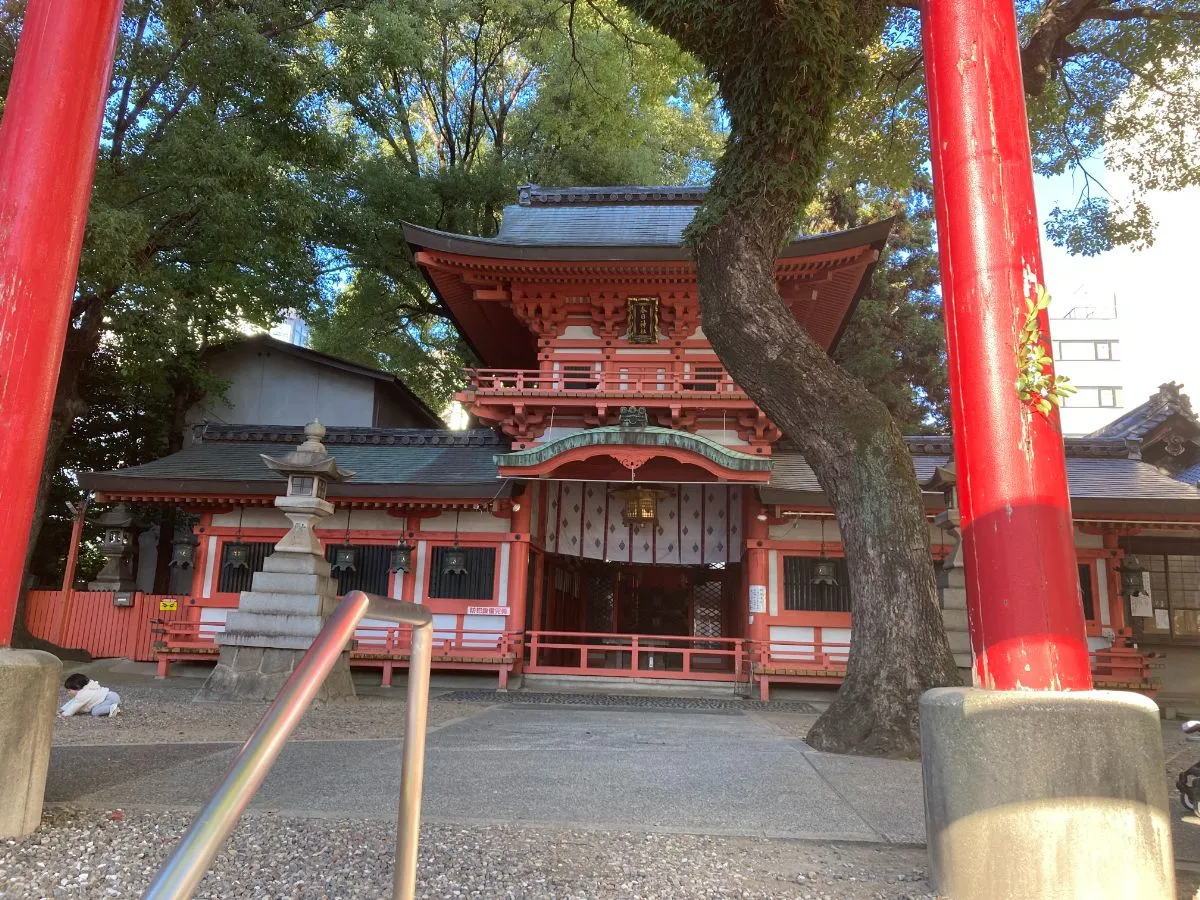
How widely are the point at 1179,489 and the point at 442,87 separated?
66.1 feet

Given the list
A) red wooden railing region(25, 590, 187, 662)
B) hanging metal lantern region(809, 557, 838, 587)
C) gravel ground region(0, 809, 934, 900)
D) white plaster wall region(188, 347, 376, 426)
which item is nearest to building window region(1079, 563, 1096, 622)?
hanging metal lantern region(809, 557, 838, 587)

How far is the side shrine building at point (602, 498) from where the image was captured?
1168cm

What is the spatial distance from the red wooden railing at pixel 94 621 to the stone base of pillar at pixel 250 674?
5.81 metres

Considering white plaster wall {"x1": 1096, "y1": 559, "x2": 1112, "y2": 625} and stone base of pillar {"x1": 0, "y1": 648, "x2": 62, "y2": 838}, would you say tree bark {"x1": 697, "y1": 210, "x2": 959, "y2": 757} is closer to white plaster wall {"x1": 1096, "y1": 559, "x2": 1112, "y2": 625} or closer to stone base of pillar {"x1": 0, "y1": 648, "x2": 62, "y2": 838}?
stone base of pillar {"x1": 0, "y1": 648, "x2": 62, "y2": 838}

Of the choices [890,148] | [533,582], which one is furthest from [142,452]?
[890,148]

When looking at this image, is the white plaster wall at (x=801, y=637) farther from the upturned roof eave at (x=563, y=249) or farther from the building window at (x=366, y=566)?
the building window at (x=366, y=566)

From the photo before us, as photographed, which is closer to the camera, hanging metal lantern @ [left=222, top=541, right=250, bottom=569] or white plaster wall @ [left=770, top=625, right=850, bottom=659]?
white plaster wall @ [left=770, top=625, right=850, bottom=659]

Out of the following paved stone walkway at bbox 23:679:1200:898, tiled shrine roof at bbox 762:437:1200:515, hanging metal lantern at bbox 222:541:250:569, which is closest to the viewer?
paved stone walkway at bbox 23:679:1200:898

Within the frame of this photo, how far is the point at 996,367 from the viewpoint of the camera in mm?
2811

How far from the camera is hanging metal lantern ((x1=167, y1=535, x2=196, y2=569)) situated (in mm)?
13438

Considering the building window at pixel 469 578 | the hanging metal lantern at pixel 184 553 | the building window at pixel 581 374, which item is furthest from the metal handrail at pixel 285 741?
the hanging metal lantern at pixel 184 553

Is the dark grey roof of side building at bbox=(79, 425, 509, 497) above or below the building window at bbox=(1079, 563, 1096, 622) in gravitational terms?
above

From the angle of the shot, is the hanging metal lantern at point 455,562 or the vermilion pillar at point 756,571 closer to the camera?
the vermilion pillar at point 756,571

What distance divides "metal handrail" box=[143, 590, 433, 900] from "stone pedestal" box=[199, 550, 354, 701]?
7306 mm
